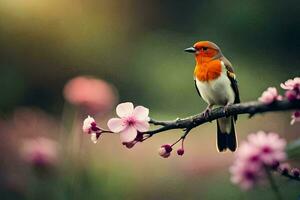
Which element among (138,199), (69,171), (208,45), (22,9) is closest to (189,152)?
(138,199)

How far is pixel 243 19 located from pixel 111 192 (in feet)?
15.4

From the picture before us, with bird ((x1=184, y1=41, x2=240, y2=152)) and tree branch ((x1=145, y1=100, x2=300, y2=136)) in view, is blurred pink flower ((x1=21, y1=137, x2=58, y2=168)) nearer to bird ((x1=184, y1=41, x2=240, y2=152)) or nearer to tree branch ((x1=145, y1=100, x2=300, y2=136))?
bird ((x1=184, y1=41, x2=240, y2=152))

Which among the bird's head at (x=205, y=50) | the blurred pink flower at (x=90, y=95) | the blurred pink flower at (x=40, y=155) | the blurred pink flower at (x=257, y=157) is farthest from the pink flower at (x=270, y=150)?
the blurred pink flower at (x=90, y=95)

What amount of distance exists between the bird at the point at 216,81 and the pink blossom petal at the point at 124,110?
514 mm

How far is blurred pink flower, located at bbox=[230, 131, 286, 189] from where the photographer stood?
1052mm

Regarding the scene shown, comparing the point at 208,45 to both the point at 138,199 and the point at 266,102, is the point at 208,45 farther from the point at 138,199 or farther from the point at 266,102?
the point at 138,199

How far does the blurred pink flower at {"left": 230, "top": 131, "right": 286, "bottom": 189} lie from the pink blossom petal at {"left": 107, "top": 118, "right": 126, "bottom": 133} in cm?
17

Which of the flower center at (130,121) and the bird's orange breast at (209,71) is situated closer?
the flower center at (130,121)

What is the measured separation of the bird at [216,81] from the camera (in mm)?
1719

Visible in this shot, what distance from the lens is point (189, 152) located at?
453 cm

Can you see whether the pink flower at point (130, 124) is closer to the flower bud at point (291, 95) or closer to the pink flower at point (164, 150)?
the pink flower at point (164, 150)

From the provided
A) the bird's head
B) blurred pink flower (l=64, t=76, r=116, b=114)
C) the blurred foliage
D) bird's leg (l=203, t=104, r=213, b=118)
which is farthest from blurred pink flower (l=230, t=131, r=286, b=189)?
the blurred foliage

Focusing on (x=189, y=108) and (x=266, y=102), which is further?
(x=189, y=108)

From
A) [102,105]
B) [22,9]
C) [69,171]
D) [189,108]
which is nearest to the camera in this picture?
[69,171]
